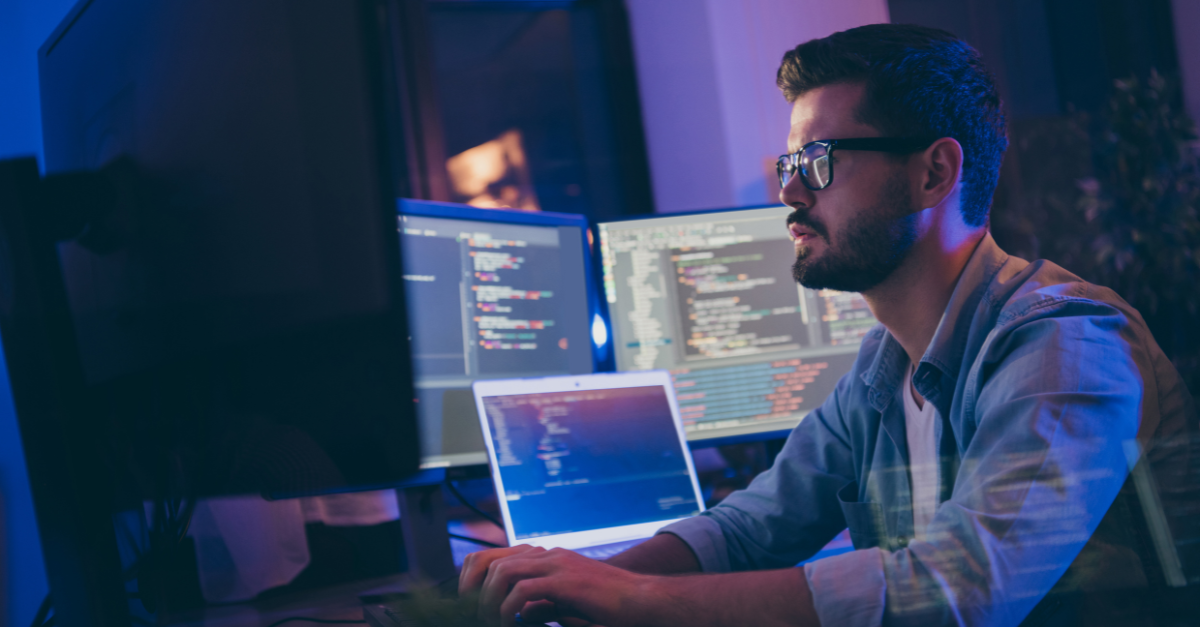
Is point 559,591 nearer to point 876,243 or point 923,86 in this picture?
point 876,243

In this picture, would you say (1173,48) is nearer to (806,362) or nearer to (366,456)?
(806,362)

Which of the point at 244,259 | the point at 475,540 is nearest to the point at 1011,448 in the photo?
→ the point at 244,259

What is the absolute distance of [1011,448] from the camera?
23.2 inches

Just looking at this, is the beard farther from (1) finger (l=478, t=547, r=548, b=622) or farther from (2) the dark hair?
(1) finger (l=478, t=547, r=548, b=622)

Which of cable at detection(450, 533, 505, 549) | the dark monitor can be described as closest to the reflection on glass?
cable at detection(450, 533, 505, 549)

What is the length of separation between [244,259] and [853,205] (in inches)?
26.8

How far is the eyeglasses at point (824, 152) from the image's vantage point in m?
0.86

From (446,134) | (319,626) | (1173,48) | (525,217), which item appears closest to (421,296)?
(525,217)

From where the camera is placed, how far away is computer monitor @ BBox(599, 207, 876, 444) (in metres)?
1.34

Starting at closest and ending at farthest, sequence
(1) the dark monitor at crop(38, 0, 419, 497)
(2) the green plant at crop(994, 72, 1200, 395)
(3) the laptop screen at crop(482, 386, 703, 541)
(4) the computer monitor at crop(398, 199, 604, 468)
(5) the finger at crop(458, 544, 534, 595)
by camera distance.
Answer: (1) the dark monitor at crop(38, 0, 419, 497) < (5) the finger at crop(458, 544, 534, 595) < (3) the laptop screen at crop(482, 386, 703, 541) < (4) the computer monitor at crop(398, 199, 604, 468) < (2) the green plant at crop(994, 72, 1200, 395)

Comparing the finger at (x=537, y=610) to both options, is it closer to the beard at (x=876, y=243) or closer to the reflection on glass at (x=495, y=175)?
the beard at (x=876, y=243)

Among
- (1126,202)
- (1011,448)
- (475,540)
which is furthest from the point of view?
(1126,202)

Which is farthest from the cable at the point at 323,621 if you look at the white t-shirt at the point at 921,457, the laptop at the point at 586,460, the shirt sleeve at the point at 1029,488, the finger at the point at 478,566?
the white t-shirt at the point at 921,457

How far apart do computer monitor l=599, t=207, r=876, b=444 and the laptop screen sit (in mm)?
179
